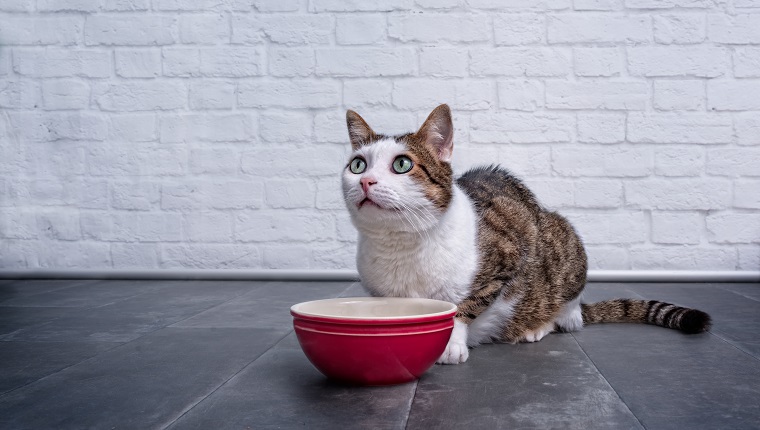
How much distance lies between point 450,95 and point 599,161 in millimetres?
680

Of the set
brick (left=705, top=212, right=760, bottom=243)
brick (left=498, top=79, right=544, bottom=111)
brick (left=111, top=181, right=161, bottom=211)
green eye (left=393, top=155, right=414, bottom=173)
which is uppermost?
brick (left=498, top=79, right=544, bottom=111)

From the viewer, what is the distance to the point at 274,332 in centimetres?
183

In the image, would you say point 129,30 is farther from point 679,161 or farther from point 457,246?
point 679,161

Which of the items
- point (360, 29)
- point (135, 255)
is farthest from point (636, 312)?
point (135, 255)

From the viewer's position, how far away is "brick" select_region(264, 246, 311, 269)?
2.89m

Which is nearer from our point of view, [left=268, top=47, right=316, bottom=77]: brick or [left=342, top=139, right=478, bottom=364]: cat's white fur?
[left=342, top=139, right=478, bottom=364]: cat's white fur

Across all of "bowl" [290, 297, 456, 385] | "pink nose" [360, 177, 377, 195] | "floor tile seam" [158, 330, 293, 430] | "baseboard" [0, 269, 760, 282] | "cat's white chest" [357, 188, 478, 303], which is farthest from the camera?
"baseboard" [0, 269, 760, 282]

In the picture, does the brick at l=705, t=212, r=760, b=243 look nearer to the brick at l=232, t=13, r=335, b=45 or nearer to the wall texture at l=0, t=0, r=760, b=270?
the wall texture at l=0, t=0, r=760, b=270

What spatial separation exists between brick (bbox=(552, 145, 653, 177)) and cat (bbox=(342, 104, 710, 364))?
935mm

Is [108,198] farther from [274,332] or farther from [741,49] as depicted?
[741,49]

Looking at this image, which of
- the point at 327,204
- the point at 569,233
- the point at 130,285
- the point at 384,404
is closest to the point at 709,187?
the point at 569,233

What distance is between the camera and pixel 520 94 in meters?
2.80

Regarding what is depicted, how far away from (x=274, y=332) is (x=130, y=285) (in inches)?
47.0

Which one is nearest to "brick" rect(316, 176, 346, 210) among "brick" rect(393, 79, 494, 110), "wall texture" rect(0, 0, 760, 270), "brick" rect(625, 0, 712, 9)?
"wall texture" rect(0, 0, 760, 270)
